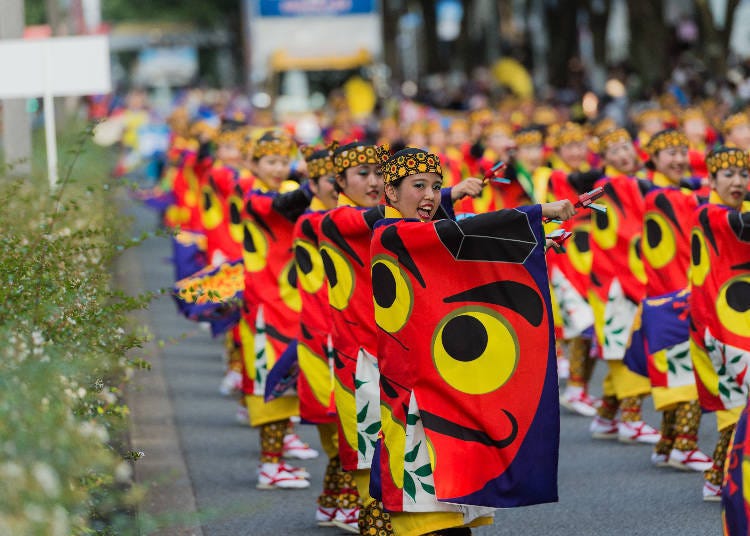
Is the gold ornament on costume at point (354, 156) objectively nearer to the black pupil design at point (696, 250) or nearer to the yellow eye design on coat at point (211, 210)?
the black pupil design at point (696, 250)

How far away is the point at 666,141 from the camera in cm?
968

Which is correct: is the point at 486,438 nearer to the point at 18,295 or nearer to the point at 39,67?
the point at 18,295

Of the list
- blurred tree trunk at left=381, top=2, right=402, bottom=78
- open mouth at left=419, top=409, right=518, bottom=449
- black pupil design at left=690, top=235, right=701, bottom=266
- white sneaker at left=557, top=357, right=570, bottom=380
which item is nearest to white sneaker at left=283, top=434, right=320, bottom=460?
white sneaker at left=557, top=357, right=570, bottom=380

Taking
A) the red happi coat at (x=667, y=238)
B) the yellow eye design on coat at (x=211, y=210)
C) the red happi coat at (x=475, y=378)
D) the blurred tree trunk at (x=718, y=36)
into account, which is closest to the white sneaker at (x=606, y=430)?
the red happi coat at (x=667, y=238)

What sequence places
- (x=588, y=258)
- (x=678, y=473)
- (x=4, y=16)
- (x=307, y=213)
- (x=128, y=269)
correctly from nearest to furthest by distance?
1. (x=307, y=213)
2. (x=678, y=473)
3. (x=588, y=258)
4. (x=4, y=16)
5. (x=128, y=269)

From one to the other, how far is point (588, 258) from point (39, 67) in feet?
13.8

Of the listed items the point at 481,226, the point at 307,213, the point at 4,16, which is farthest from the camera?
the point at 4,16

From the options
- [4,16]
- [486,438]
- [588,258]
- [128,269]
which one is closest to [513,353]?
[486,438]

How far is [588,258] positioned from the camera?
39.3 feet

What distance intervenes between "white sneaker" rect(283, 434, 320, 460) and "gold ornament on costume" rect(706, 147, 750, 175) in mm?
3265

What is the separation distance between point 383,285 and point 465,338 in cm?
37

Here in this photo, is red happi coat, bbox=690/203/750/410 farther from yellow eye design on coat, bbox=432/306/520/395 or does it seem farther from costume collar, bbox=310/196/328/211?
yellow eye design on coat, bbox=432/306/520/395

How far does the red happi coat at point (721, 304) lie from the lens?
7.76m

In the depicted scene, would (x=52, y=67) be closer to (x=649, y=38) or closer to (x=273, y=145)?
(x=273, y=145)
